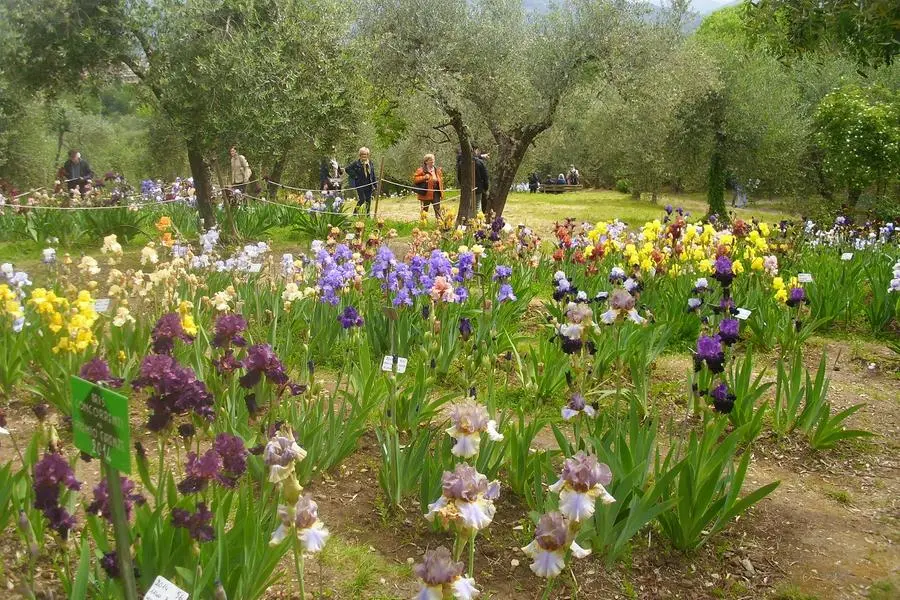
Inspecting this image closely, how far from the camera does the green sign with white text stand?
1.63 meters

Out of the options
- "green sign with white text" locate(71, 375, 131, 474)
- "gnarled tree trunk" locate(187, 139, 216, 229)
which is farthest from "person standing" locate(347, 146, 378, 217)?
"green sign with white text" locate(71, 375, 131, 474)

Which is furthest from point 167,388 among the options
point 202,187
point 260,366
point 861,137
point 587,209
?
point 587,209

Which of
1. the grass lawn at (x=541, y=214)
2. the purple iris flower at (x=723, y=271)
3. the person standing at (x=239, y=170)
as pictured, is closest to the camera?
the purple iris flower at (x=723, y=271)

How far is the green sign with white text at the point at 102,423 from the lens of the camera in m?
1.63

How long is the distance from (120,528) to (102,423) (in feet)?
0.88

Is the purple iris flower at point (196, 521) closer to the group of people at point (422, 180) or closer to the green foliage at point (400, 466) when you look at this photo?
the green foliage at point (400, 466)

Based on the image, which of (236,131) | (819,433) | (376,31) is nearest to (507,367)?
(819,433)

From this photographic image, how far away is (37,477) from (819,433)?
3.67 m

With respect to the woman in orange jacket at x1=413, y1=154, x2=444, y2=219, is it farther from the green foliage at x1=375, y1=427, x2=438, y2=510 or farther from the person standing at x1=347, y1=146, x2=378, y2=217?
the green foliage at x1=375, y1=427, x2=438, y2=510

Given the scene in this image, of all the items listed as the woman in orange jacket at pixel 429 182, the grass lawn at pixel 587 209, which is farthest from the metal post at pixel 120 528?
the grass lawn at pixel 587 209

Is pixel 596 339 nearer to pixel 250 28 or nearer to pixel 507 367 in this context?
pixel 507 367

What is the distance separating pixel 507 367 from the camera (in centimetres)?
506

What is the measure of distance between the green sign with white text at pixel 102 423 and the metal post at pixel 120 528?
49mm

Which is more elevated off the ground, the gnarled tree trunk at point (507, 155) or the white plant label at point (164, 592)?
the gnarled tree trunk at point (507, 155)
